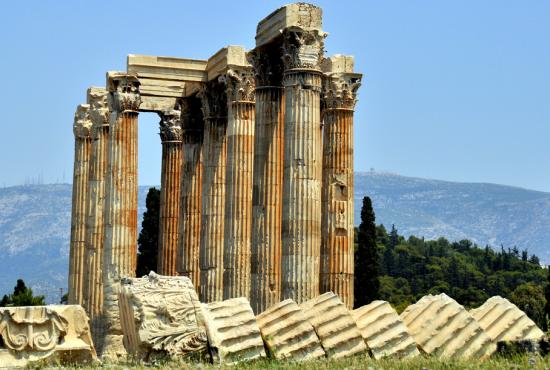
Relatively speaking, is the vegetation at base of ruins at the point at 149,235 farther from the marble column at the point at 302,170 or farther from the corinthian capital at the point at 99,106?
the marble column at the point at 302,170

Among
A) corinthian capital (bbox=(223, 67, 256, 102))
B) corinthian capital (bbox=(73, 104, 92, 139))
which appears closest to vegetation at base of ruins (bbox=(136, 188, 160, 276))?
corinthian capital (bbox=(73, 104, 92, 139))

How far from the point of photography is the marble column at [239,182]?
41.2 m

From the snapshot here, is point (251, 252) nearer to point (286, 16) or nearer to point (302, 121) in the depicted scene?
point (302, 121)

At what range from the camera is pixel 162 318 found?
24.3 metres

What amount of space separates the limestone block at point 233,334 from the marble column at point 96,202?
25.5 metres

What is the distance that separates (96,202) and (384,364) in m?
30.1

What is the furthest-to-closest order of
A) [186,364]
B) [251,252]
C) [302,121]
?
[251,252], [302,121], [186,364]

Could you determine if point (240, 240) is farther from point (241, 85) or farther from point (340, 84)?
point (340, 84)

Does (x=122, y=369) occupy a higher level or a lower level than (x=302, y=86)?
lower

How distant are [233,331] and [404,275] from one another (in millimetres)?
146157

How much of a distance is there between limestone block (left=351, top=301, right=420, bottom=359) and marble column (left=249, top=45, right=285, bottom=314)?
13.1m

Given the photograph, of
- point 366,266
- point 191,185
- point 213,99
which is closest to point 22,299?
point 366,266

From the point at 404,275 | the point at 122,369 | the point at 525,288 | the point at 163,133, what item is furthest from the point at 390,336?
the point at 404,275

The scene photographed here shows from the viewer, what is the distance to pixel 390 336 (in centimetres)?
2462
